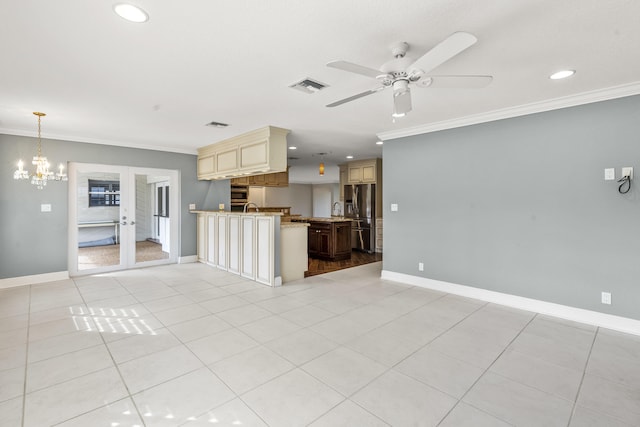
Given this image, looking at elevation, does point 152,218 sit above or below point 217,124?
below

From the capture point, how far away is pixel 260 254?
4871mm

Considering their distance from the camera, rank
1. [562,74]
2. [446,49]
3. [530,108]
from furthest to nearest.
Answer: [530,108], [562,74], [446,49]

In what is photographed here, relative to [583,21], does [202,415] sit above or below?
below

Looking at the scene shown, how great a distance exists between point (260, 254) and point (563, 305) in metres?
4.03

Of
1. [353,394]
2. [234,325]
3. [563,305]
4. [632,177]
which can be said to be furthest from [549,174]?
[234,325]

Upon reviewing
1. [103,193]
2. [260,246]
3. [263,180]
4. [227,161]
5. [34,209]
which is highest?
[227,161]

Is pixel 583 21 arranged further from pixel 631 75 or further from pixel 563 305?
pixel 563 305

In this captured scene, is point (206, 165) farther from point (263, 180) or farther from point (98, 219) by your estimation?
point (98, 219)

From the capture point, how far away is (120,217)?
18.9 feet

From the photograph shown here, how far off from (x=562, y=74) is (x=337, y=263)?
193 inches

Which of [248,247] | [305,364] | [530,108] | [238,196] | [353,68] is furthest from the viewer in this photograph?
[238,196]

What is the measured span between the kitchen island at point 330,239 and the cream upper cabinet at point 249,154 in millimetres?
2332

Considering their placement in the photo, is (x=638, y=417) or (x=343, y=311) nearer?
(x=638, y=417)

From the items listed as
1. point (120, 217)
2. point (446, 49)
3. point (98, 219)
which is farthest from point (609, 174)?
point (98, 219)
